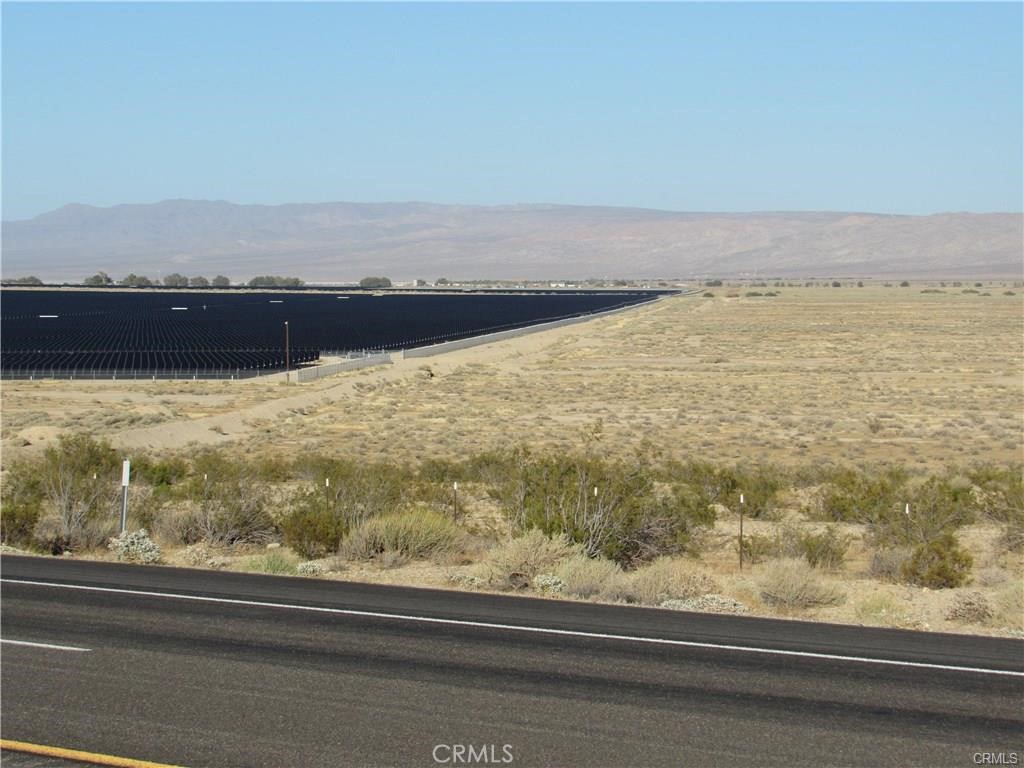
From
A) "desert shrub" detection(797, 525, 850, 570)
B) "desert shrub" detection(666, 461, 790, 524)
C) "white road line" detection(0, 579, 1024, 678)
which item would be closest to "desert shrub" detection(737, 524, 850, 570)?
"desert shrub" detection(797, 525, 850, 570)

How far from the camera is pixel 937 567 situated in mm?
14102

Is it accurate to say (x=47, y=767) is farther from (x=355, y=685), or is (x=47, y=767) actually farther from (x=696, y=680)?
(x=696, y=680)

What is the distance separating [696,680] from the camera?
8781mm

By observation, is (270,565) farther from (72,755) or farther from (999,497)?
(999,497)

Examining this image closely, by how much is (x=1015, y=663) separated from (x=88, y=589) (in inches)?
319

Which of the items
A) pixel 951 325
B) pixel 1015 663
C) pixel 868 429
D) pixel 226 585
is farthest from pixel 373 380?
pixel 951 325

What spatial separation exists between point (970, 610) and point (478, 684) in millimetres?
5630

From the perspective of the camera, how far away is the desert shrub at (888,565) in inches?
576

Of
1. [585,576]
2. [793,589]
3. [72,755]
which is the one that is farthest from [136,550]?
[793,589]

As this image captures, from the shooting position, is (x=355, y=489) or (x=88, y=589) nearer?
(x=88, y=589)

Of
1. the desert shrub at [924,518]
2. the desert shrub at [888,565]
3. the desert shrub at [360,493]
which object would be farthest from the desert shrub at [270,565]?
the desert shrub at [924,518]

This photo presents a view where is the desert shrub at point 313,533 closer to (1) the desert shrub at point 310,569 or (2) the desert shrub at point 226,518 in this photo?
(2) the desert shrub at point 226,518

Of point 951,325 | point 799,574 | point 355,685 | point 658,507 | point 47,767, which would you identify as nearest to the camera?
point 47,767

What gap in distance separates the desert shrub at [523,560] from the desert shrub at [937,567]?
394cm
